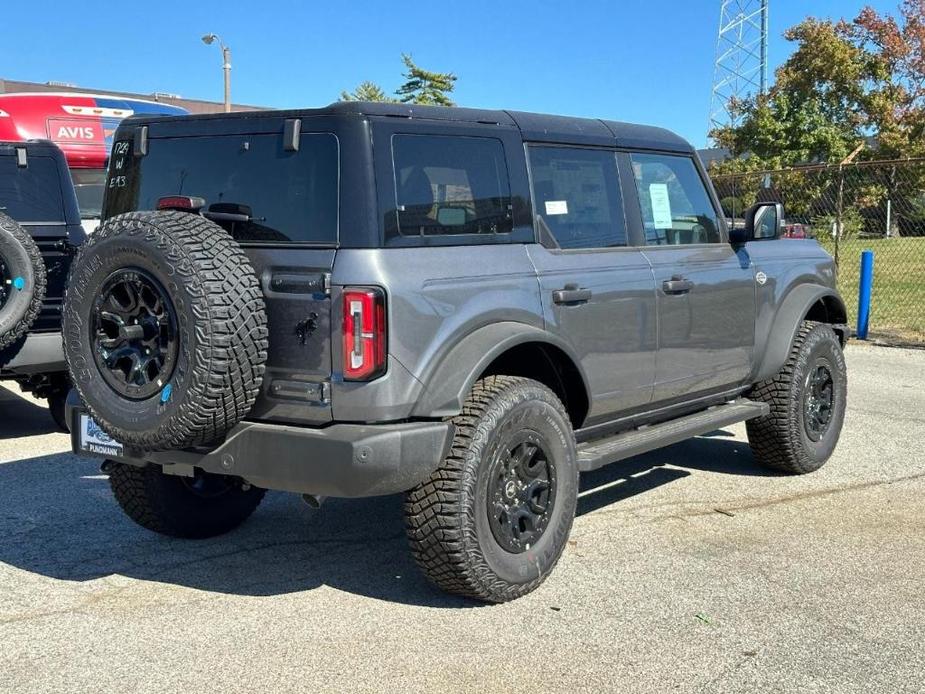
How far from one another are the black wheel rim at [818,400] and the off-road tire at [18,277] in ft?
15.2

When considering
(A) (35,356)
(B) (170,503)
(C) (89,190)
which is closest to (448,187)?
(B) (170,503)

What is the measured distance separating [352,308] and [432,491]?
0.77 metres

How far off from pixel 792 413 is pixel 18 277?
4.63 meters

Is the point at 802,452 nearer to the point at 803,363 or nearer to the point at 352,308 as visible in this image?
the point at 803,363

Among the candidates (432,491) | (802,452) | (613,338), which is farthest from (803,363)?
(432,491)

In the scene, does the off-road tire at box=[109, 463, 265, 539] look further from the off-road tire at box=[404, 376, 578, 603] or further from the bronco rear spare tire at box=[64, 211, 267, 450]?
the off-road tire at box=[404, 376, 578, 603]

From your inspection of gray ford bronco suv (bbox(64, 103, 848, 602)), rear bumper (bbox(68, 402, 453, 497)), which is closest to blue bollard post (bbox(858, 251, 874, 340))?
gray ford bronco suv (bbox(64, 103, 848, 602))

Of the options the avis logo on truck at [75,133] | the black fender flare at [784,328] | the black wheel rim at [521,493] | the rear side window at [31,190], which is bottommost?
the black wheel rim at [521,493]

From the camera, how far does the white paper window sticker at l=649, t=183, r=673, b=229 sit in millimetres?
5320

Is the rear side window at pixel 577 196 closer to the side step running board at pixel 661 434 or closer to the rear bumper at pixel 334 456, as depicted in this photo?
the side step running board at pixel 661 434

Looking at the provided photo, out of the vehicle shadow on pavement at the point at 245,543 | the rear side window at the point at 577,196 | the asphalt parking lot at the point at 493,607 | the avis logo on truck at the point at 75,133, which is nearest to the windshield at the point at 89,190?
the avis logo on truck at the point at 75,133

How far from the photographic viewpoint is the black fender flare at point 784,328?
5.88m

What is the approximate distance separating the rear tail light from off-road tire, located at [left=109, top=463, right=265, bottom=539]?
1.28m

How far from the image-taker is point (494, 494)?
4.13 meters
